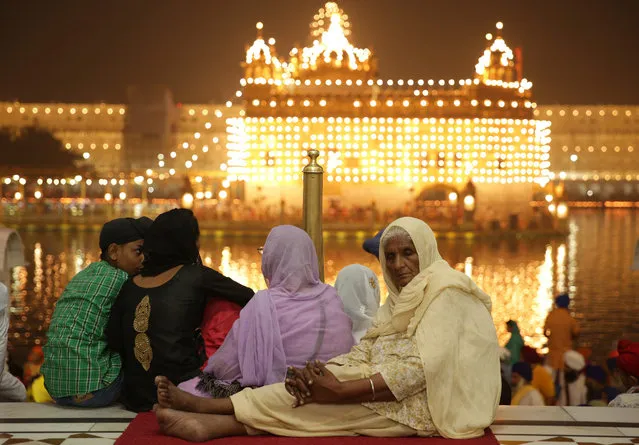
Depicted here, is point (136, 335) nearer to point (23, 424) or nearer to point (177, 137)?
point (23, 424)

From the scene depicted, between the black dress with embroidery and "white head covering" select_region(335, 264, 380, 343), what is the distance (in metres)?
0.89

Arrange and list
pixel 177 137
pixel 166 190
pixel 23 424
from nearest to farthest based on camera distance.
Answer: pixel 23 424
pixel 166 190
pixel 177 137

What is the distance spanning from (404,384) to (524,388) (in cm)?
266

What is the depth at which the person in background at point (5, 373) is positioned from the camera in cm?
539

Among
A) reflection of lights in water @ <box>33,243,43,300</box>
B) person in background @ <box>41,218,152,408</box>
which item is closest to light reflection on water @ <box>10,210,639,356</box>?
reflection of lights in water @ <box>33,243,43,300</box>

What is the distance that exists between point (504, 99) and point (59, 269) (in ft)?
96.2

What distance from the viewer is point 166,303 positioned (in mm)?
5062

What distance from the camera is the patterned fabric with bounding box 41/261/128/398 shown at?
17.3 ft

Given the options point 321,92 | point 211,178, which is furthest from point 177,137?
point 321,92

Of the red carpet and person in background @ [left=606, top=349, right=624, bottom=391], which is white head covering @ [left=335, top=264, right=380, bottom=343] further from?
person in background @ [left=606, top=349, right=624, bottom=391]

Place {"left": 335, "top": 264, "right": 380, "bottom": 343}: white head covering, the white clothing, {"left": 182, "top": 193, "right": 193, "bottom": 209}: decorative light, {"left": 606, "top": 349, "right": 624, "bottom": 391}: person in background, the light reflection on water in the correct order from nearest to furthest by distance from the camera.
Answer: {"left": 335, "top": 264, "right": 380, "bottom": 343}: white head covering → the white clothing → {"left": 606, "top": 349, "right": 624, "bottom": 391}: person in background → the light reflection on water → {"left": 182, "top": 193, "right": 193, "bottom": 209}: decorative light

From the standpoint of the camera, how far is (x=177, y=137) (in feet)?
236

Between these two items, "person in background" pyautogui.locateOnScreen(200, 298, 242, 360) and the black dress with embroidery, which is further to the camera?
"person in background" pyautogui.locateOnScreen(200, 298, 242, 360)

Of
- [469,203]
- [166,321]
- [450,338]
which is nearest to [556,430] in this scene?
[450,338]
